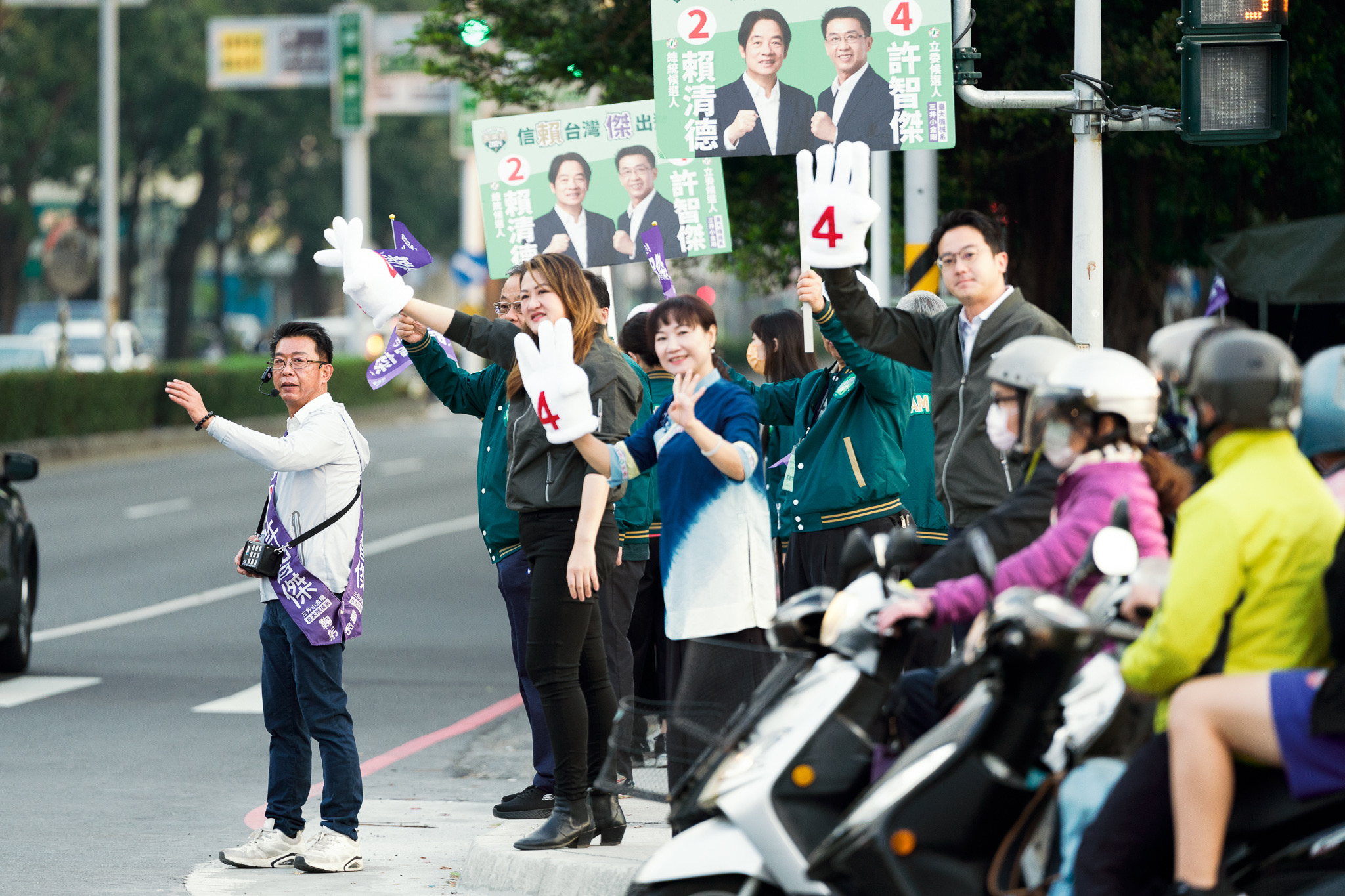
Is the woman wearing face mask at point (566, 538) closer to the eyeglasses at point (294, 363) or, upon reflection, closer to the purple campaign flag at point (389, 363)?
the eyeglasses at point (294, 363)

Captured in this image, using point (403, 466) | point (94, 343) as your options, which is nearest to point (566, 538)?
point (403, 466)

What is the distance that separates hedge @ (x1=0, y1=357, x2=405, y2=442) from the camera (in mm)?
25844

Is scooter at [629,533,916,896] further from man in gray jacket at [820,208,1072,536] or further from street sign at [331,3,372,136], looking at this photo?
street sign at [331,3,372,136]

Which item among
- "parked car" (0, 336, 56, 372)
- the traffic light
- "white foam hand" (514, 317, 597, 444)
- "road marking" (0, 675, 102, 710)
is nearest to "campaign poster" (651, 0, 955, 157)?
the traffic light

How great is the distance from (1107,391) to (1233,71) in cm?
387

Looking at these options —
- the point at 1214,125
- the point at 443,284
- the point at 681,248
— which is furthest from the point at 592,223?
the point at 443,284

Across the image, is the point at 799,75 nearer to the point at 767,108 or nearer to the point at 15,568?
the point at 767,108

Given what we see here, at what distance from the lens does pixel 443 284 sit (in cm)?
7344

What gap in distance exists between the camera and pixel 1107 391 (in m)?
4.20

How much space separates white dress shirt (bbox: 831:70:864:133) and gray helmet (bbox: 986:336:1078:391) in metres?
3.69

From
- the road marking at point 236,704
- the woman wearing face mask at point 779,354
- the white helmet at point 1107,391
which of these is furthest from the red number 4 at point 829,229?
the road marking at point 236,704

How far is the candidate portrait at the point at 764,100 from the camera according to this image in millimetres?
8055

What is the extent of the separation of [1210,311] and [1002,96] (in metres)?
2.52

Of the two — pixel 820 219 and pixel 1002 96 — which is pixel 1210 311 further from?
pixel 820 219
